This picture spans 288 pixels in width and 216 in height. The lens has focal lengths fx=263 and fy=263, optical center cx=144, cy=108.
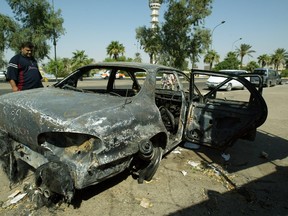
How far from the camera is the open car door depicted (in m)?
4.21

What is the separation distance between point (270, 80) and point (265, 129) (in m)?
20.3

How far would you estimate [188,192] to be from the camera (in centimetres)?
349

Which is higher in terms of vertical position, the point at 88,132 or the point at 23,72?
the point at 23,72

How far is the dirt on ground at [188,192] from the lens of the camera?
3008 mm

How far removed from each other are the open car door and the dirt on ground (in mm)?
474

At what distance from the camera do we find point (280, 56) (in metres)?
72.7

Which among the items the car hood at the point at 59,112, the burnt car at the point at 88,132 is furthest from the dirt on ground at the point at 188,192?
the car hood at the point at 59,112

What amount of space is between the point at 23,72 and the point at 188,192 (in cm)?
356

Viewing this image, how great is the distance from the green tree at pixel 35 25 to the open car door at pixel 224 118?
24372mm

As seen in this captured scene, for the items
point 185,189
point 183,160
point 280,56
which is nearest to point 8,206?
→ point 185,189

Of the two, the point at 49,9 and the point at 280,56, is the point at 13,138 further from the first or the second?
the point at 280,56

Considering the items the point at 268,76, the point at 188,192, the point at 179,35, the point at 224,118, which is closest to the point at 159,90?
the point at 224,118

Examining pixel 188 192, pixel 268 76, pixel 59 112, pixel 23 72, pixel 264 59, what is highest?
pixel 264 59

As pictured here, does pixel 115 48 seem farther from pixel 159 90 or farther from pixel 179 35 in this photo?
pixel 159 90
